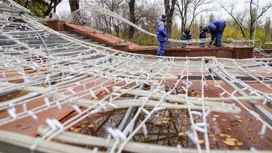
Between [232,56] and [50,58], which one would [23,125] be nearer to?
[50,58]

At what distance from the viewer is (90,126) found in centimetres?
248

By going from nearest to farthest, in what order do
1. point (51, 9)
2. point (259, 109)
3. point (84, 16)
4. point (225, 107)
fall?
point (225, 107), point (259, 109), point (84, 16), point (51, 9)

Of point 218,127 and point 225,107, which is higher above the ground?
point 225,107

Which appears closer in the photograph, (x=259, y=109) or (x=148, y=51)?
(x=259, y=109)

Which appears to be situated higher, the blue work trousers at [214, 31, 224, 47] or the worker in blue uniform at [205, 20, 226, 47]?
the worker in blue uniform at [205, 20, 226, 47]

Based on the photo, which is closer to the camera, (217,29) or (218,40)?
(217,29)

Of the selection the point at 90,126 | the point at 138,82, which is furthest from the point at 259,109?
the point at 90,126

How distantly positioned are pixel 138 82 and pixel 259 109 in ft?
3.73

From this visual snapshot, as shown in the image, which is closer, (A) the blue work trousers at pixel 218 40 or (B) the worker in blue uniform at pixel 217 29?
(B) the worker in blue uniform at pixel 217 29

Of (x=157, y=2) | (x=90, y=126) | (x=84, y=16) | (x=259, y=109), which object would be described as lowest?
(x=90, y=126)

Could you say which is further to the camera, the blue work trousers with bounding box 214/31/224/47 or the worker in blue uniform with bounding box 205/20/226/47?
the blue work trousers with bounding box 214/31/224/47

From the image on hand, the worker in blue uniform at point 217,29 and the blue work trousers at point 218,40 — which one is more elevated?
the worker in blue uniform at point 217,29

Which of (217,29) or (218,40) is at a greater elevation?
(217,29)

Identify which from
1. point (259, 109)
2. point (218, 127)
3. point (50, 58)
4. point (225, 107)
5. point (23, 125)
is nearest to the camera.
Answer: point (225, 107)
